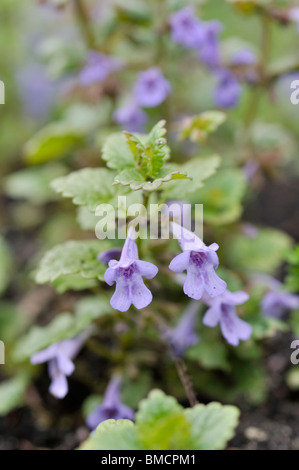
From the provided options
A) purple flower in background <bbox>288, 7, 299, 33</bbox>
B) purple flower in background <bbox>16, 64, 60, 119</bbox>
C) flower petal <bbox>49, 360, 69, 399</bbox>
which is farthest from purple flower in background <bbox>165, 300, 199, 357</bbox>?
purple flower in background <bbox>16, 64, 60, 119</bbox>

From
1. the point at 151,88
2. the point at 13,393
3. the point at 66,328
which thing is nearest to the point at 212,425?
the point at 66,328

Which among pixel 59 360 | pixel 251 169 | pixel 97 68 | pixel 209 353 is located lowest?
pixel 209 353

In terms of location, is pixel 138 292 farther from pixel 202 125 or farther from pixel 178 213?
pixel 202 125

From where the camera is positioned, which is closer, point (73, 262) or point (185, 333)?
point (73, 262)

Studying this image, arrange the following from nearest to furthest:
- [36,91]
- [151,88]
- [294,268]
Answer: [294,268] → [151,88] → [36,91]

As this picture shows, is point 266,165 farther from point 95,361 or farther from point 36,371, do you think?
point 36,371

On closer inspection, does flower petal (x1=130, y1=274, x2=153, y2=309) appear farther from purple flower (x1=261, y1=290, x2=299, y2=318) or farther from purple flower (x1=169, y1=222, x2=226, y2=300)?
purple flower (x1=261, y1=290, x2=299, y2=318)

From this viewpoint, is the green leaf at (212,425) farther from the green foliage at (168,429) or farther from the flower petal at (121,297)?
the flower petal at (121,297)
